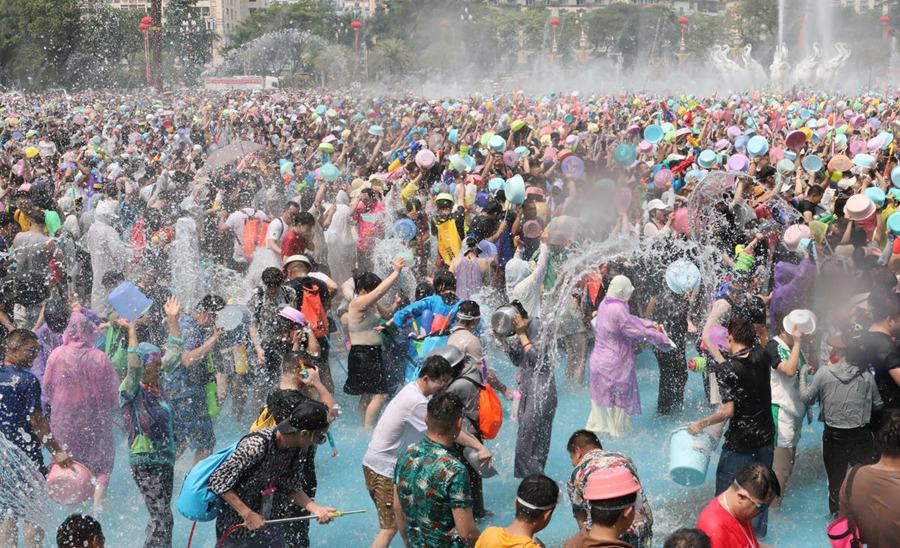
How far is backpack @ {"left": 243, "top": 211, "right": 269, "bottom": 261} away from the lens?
10586mm

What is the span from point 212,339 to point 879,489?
4289 mm

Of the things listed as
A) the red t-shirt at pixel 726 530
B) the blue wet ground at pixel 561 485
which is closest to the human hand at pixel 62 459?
the blue wet ground at pixel 561 485

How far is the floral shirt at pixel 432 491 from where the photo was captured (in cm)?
Answer: 421

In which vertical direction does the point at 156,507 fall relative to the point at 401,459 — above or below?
below

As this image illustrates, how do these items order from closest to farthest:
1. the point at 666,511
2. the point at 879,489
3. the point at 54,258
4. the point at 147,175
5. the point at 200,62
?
1. the point at 879,489
2. the point at 666,511
3. the point at 54,258
4. the point at 147,175
5. the point at 200,62

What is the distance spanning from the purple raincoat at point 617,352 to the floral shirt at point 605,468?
2.92m

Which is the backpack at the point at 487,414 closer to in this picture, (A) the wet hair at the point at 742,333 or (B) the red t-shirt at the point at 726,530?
(A) the wet hair at the point at 742,333

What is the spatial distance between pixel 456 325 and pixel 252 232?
4.75 meters

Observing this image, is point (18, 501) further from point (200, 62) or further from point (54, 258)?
point (200, 62)

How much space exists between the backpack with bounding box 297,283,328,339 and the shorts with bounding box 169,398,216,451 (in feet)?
3.67

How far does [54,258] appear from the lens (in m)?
9.27

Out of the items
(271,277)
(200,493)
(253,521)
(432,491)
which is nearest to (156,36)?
(271,277)

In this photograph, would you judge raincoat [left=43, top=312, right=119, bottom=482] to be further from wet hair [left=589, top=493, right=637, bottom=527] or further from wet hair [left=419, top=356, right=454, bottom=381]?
wet hair [left=589, top=493, right=637, bottom=527]

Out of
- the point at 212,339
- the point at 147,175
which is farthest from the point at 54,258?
the point at 147,175
